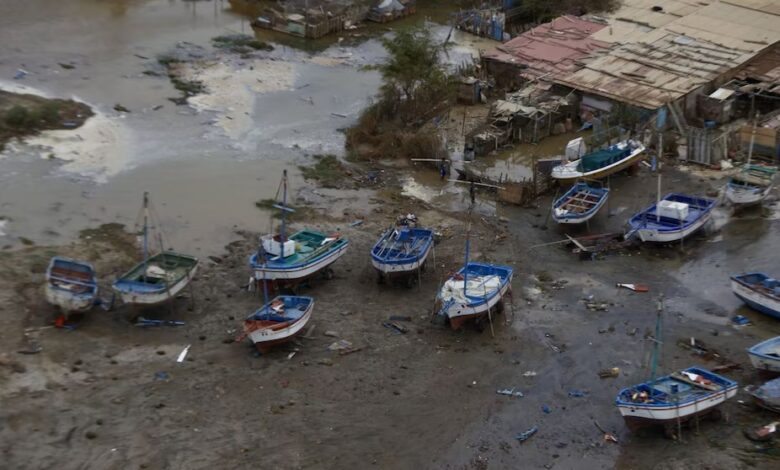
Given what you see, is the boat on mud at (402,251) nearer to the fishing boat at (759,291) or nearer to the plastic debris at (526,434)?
the plastic debris at (526,434)

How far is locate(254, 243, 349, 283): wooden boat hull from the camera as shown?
1073 inches

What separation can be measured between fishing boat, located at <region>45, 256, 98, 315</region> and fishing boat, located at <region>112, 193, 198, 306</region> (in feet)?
2.43

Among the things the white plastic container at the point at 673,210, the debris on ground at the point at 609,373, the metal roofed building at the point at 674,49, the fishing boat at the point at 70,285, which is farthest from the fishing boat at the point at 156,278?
the metal roofed building at the point at 674,49

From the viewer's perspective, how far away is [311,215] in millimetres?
32562

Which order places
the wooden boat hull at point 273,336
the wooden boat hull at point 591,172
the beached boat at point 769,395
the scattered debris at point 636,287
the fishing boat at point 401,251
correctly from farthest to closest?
the wooden boat hull at point 591,172, the scattered debris at point 636,287, the fishing boat at point 401,251, the wooden boat hull at point 273,336, the beached boat at point 769,395

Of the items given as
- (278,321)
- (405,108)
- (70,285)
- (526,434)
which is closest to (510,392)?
(526,434)

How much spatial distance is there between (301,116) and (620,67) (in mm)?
14257

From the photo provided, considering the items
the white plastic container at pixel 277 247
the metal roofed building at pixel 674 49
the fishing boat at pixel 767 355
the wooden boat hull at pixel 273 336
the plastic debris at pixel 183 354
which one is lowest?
the plastic debris at pixel 183 354

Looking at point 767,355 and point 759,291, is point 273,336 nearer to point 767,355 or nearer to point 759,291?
point 767,355

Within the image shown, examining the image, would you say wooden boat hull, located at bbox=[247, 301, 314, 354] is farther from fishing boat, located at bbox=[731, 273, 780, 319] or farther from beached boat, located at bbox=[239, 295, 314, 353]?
fishing boat, located at bbox=[731, 273, 780, 319]

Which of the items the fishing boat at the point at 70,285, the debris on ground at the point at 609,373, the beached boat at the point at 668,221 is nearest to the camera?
the debris on ground at the point at 609,373

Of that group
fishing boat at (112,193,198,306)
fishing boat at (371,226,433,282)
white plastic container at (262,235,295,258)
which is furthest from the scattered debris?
fishing boat at (112,193,198,306)

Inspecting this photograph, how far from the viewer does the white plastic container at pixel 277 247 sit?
28.1 meters

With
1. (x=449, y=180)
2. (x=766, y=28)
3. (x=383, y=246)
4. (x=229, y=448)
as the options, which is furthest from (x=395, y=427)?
(x=766, y=28)
